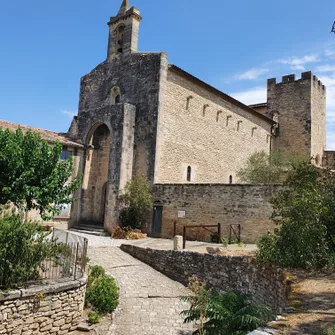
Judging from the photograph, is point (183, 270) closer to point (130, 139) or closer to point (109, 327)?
point (109, 327)

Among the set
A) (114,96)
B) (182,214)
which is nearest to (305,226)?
(182,214)

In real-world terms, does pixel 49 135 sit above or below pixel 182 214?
above

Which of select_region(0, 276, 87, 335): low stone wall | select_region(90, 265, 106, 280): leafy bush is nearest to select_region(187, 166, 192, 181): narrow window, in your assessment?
select_region(90, 265, 106, 280): leafy bush

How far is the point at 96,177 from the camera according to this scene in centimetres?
2277

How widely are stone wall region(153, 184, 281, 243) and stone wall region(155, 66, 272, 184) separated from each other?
5.79 ft

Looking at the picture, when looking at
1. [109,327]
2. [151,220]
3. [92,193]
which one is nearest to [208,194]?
[151,220]

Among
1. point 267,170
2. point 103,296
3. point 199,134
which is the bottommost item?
point 103,296

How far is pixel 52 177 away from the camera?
13.0 metres

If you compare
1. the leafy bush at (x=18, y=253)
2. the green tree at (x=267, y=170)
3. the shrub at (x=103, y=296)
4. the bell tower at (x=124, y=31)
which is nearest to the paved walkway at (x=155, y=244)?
the shrub at (x=103, y=296)

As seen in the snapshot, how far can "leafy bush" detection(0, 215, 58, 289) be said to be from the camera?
→ 27.8 ft

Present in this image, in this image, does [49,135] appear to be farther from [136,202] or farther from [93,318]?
[93,318]

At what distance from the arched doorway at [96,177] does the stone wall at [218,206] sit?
433 cm

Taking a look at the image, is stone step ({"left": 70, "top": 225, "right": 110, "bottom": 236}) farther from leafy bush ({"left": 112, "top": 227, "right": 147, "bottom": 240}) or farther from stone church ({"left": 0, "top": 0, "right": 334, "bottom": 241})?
leafy bush ({"left": 112, "top": 227, "right": 147, "bottom": 240})

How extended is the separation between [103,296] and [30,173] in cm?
503
